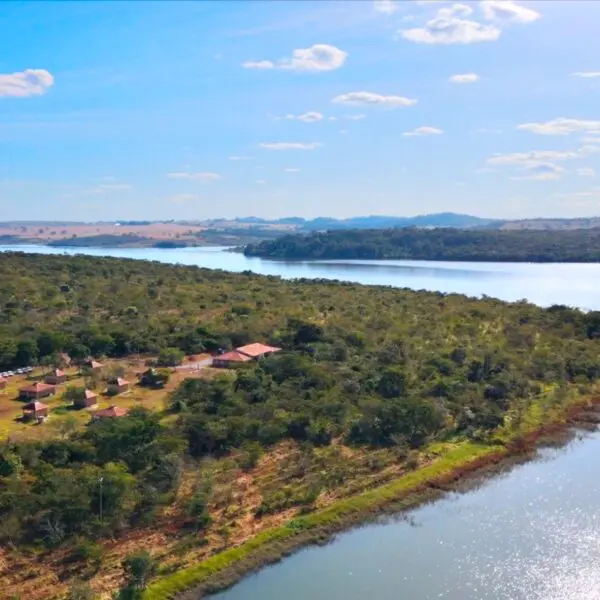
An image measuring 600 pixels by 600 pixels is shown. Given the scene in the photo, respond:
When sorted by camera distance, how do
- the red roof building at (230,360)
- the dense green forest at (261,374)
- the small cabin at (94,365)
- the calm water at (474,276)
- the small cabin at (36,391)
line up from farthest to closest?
the calm water at (474,276), the red roof building at (230,360), the small cabin at (94,365), the small cabin at (36,391), the dense green forest at (261,374)

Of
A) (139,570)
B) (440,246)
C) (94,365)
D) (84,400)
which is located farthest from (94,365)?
(440,246)

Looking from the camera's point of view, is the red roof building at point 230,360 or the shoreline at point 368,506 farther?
the red roof building at point 230,360

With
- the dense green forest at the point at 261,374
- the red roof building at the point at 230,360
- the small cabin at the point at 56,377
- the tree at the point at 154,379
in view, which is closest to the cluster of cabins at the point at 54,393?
the small cabin at the point at 56,377

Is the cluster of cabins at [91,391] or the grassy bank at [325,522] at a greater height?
the cluster of cabins at [91,391]

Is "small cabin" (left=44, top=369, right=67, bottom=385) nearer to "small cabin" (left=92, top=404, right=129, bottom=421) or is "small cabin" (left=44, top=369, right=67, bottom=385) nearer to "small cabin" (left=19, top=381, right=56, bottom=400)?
"small cabin" (left=19, top=381, right=56, bottom=400)

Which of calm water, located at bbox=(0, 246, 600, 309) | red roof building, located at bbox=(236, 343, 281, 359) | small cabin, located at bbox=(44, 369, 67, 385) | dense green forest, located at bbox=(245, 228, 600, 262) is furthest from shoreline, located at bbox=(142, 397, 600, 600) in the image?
dense green forest, located at bbox=(245, 228, 600, 262)

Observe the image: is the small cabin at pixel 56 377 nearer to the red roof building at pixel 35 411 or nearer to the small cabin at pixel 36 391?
the small cabin at pixel 36 391

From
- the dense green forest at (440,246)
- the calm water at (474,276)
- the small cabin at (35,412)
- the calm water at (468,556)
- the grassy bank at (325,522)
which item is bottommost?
the calm water at (468,556)
